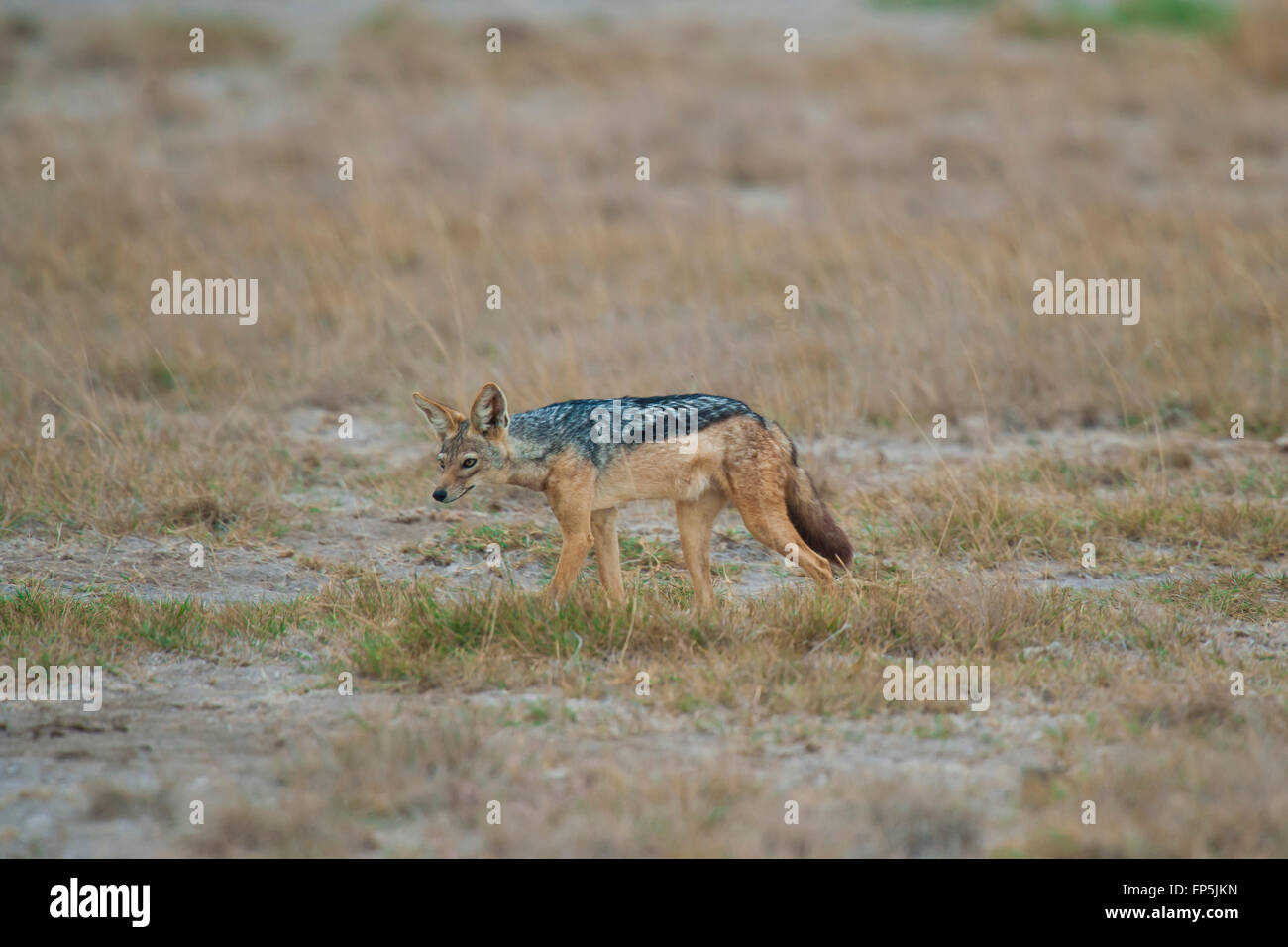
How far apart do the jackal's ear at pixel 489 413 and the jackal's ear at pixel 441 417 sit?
0.10m

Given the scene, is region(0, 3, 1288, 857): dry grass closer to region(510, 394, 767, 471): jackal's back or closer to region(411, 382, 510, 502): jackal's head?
region(411, 382, 510, 502): jackal's head

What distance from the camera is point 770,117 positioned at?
17812 mm

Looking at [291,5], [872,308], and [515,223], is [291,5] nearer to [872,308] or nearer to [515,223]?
[515,223]

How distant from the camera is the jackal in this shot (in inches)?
258

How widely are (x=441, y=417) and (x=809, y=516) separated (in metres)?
1.89

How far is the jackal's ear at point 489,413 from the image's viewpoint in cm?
651

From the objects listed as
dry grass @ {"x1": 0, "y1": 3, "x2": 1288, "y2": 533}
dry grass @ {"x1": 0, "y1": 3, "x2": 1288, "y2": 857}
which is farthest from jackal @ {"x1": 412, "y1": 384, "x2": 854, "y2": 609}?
dry grass @ {"x1": 0, "y1": 3, "x2": 1288, "y2": 533}

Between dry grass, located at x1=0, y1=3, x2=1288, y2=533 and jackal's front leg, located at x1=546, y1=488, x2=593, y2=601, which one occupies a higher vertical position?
dry grass, located at x1=0, y1=3, x2=1288, y2=533

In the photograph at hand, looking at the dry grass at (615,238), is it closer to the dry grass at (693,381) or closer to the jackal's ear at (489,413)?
the dry grass at (693,381)

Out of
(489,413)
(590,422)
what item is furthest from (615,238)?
(489,413)

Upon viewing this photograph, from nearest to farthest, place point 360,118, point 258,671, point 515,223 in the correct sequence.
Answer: point 258,671 < point 515,223 < point 360,118

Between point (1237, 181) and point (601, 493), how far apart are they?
38.7 ft

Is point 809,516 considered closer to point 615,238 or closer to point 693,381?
point 693,381
